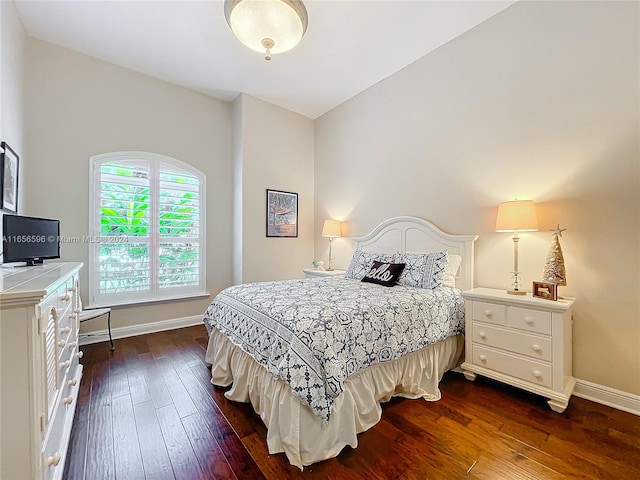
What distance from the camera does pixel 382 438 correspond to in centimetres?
162

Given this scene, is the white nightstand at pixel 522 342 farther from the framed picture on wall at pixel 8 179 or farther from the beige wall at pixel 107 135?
the framed picture on wall at pixel 8 179

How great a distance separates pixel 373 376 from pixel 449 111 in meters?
2.71

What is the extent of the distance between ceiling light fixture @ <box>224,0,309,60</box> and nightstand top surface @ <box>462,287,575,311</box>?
2495 millimetres

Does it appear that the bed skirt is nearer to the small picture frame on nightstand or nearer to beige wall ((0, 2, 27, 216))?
the small picture frame on nightstand

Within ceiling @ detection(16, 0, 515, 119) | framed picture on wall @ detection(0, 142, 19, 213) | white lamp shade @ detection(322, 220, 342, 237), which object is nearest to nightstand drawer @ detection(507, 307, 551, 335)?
white lamp shade @ detection(322, 220, 342, 237)

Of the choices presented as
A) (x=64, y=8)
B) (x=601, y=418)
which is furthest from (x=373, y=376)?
(x=64, y=8)

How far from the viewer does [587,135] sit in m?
2.09

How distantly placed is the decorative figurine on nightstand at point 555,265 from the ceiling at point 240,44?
2159 millimetres

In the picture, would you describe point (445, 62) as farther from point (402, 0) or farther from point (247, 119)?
point (247, 119)

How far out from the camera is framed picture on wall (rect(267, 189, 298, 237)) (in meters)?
4.15

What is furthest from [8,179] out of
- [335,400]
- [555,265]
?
[555,265]

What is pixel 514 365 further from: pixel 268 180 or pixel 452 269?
pixel 268 180

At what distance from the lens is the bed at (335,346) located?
1.46 meters

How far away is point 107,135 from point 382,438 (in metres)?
4.02
